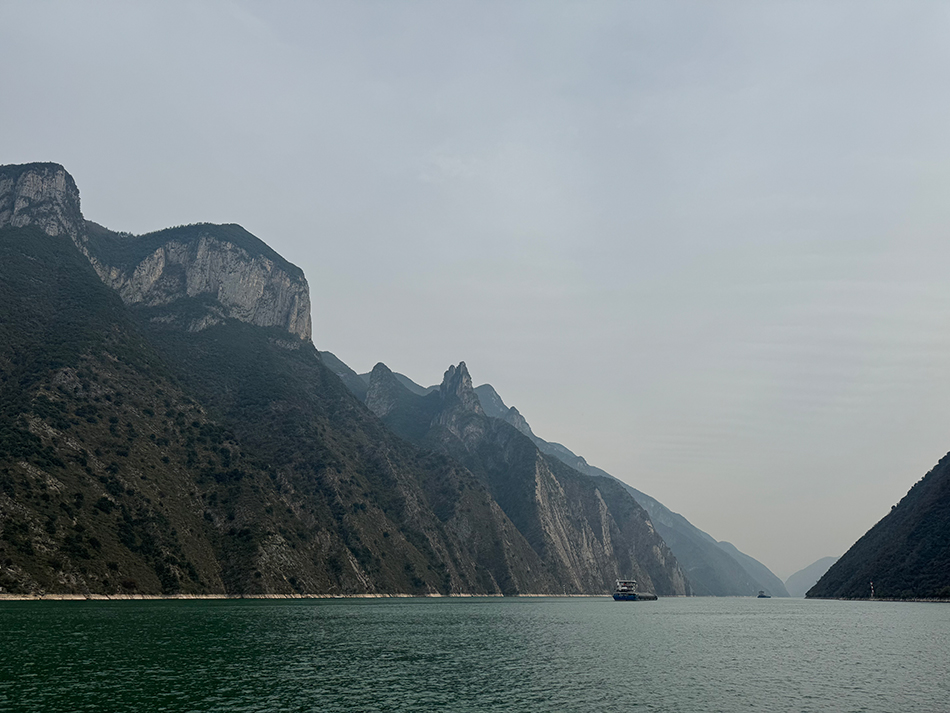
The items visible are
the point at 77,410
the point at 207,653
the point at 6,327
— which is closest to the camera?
the point at 207,653

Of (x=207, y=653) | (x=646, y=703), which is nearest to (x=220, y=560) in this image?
(x=207, y=653)

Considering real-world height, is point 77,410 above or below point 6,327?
below

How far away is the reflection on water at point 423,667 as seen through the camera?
162 feet

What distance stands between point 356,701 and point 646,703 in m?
23.0

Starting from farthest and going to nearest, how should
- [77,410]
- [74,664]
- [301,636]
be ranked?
1. [77,410]
2. [301,636]
3. [74,664]

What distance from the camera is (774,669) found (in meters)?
72.1

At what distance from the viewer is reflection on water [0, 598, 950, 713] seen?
4934 centimetres

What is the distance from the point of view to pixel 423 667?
68375 millimetres

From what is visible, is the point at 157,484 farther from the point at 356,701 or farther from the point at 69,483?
the point at 356,701

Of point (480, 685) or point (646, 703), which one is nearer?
point (646, 703)

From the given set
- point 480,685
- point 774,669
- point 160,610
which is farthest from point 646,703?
point 160,610

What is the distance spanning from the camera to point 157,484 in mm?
178000

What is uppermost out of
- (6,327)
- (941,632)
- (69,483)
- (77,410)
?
(6,327)

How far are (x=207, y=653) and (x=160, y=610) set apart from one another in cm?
A: 6098
